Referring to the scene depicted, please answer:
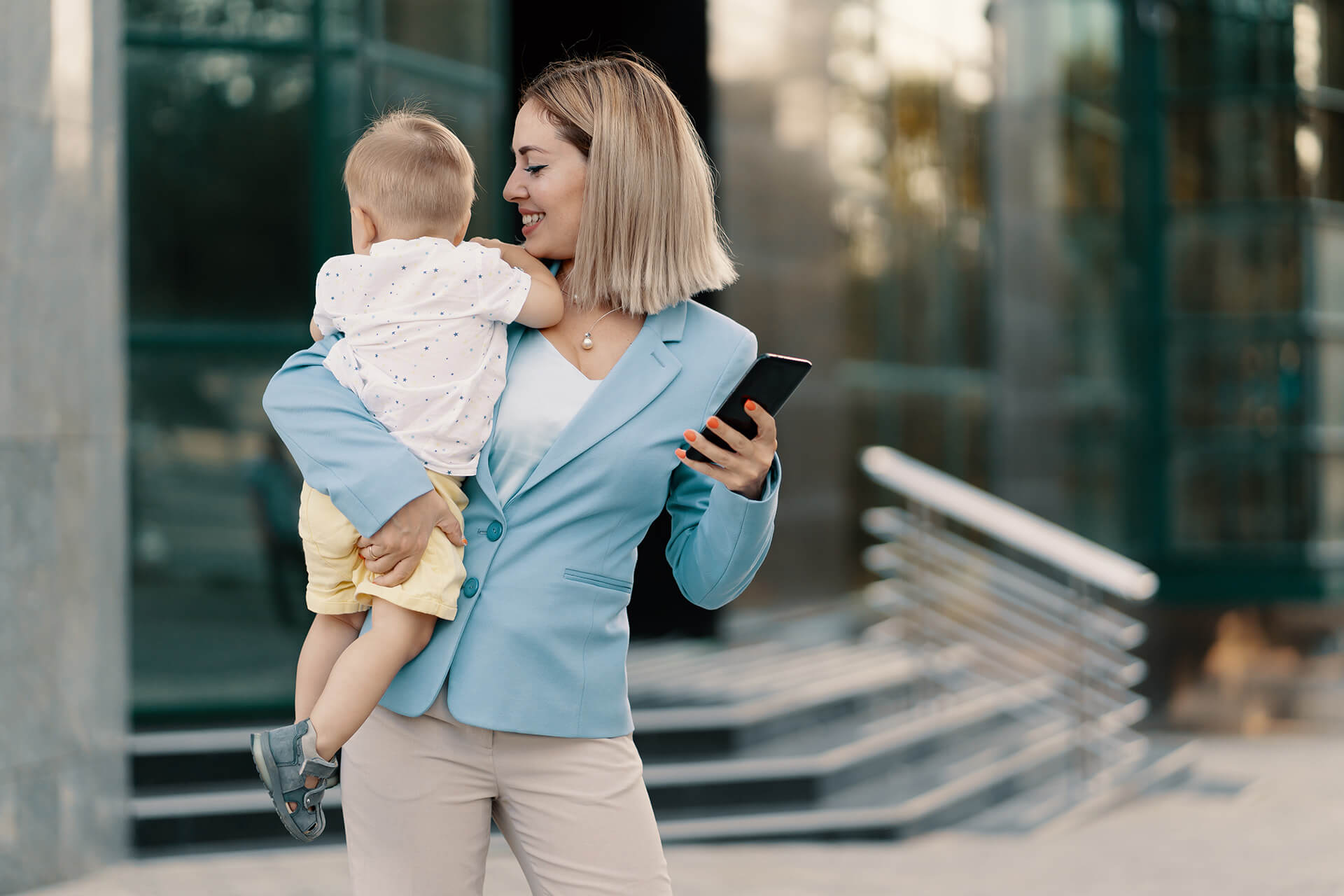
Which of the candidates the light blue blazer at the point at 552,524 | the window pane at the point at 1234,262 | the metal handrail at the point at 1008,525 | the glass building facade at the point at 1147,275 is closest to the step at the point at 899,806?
the metal handrail at the point at 1008,525

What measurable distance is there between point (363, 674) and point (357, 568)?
0.16 m

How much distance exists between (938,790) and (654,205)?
5.06 metres

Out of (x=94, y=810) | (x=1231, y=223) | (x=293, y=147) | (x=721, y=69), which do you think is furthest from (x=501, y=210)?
(x=1231, y=223)

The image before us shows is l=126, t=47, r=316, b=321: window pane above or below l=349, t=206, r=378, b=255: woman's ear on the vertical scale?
above

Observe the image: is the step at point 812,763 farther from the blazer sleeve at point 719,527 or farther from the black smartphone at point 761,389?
the black smartphone at point 761,389

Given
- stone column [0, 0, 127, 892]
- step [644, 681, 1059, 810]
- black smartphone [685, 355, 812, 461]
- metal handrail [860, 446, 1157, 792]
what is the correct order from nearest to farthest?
black smartphone [685, 355, 812, 461], stone column [0, 0, 127, 892], step [644, 681, 1059, 810], metal handrail [860, 446, 1157, 792]

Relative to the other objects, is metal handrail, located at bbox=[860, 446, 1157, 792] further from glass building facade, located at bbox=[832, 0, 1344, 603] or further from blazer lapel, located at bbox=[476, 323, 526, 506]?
blazer lapel, located at bbox=[476, 323, 526, 506]

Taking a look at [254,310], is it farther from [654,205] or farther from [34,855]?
[654,205]

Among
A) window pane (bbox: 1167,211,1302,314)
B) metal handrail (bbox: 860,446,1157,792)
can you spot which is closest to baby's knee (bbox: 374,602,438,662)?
metal handrail (bbox: 860,446,1157,792)

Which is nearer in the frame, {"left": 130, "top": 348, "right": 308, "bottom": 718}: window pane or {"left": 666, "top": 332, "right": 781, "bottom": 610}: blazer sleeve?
{"left": 666, "top": 332, "right": 781, "bottom": 610}: blazer sleeve

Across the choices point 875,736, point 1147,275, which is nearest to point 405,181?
point 875,736

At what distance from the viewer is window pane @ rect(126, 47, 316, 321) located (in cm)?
631

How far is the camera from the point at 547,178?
2000 mm

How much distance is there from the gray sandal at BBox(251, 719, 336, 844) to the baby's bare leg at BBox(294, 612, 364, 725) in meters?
0.08
